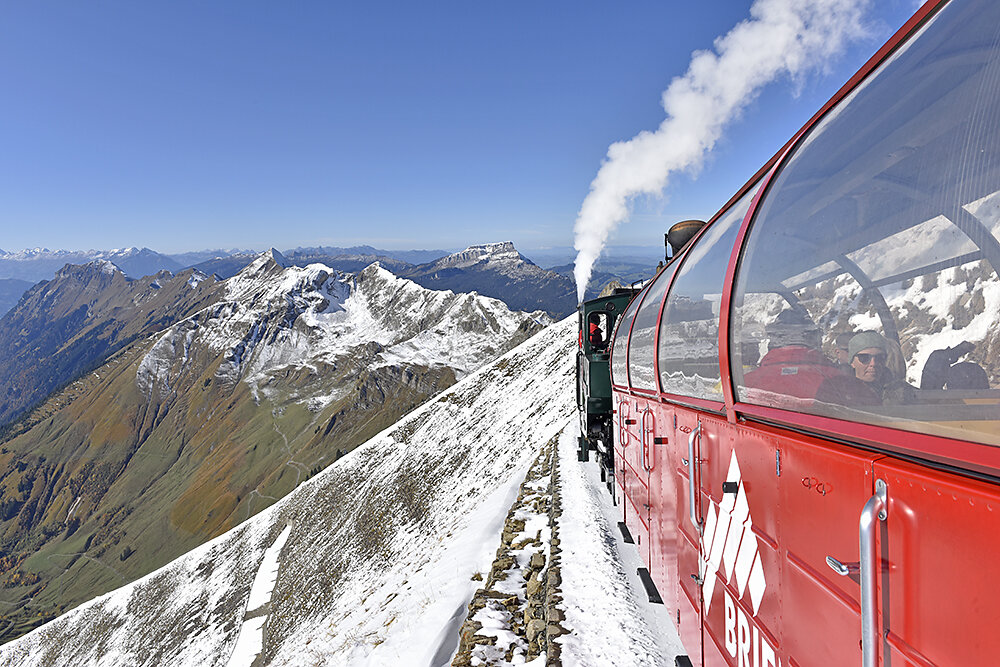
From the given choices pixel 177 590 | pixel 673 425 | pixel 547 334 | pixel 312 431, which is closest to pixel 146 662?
pixel 177 590

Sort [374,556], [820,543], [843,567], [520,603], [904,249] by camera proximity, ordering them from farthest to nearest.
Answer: [374,556] → [520,603] → [820,543] → [843,567] → [904,249]

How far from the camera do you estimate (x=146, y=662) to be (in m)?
42.6

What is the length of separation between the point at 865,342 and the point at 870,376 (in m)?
0.18

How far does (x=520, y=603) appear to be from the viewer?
9289 millimetres

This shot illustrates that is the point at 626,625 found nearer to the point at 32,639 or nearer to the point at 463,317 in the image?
the point at 32,639

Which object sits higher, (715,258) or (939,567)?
(715,258)

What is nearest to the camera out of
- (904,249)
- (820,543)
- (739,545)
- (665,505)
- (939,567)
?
(939,567)

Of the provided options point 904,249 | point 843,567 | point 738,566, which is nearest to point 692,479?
point 738,566

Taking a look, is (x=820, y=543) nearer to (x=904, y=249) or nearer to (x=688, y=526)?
(x=904, y=249)

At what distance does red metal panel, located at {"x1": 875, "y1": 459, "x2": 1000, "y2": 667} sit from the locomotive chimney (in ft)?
39.0

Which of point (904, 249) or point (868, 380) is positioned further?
point (868, 380)

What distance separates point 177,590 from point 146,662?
34.8 ft

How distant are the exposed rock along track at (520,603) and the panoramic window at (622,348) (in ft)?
13.3

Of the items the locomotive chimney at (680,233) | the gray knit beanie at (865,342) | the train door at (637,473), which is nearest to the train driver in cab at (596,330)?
the locomotive chimney at (680,233)
